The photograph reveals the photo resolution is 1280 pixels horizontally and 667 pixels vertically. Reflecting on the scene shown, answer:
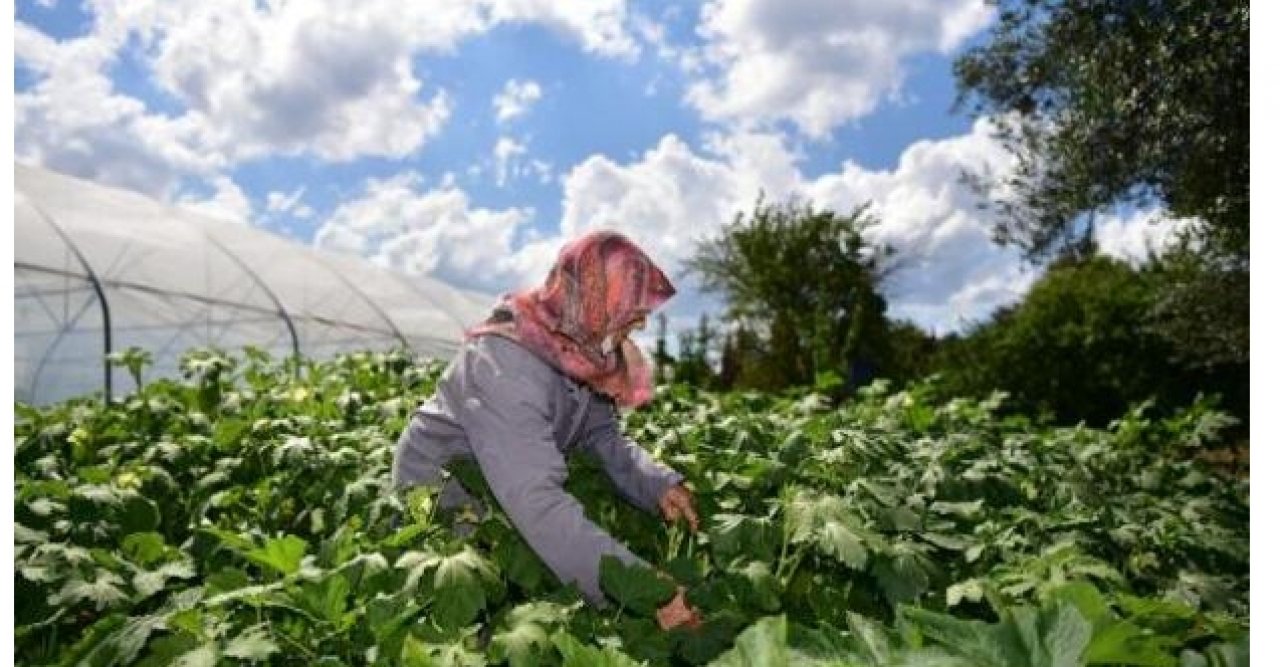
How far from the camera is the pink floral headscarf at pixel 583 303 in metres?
2.50

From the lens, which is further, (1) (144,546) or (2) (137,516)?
(2) (137,516)

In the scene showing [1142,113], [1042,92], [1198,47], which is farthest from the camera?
[1042,92]

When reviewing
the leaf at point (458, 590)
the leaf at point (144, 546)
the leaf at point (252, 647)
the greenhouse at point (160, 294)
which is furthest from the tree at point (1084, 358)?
the leaf at point (252, 647)

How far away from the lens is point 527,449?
230cm

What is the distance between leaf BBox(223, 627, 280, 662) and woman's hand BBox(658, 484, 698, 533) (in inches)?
41.7

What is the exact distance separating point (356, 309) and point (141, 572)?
56.9 ft

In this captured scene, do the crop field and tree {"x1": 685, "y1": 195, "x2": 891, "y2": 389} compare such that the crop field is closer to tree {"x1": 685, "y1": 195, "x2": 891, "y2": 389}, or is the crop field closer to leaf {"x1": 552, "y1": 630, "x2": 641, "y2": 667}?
leaf {"x1": 552, "y1": 630, "x2": 641, "y2": 667}

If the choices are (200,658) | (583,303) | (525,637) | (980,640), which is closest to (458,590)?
(525,637)

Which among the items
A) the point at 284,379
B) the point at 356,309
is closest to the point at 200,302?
the point at 356,309

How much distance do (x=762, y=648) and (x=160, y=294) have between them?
15.4m

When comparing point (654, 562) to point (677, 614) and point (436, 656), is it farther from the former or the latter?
point (436, 656)

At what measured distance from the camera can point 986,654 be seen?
3.27 feet

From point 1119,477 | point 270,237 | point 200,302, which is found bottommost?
point 1119,477

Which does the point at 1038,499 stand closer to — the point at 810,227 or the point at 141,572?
the point at 141,572
